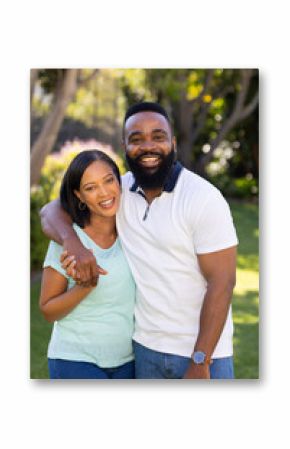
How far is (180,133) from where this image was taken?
4.53m

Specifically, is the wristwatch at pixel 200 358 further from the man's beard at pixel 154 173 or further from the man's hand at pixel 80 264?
the man's beard at pixel 154 173

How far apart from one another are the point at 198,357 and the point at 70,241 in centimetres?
66

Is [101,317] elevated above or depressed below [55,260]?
below

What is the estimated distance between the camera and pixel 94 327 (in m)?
2.91

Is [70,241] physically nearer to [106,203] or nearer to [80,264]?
[80,264]

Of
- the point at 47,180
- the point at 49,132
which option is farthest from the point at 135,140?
the point at 47,180

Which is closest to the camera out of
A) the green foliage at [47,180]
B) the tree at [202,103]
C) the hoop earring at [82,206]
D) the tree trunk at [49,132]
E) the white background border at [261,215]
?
the hoop earring at [82,206]

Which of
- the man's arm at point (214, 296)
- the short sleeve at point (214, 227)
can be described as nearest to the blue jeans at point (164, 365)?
the man's arm at point (214, 296)

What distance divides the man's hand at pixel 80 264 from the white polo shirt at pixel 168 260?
20cm

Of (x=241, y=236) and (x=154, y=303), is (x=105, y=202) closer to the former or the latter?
(x=154, y=303)

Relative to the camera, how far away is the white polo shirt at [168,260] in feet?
9.20

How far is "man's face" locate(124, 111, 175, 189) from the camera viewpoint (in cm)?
287
